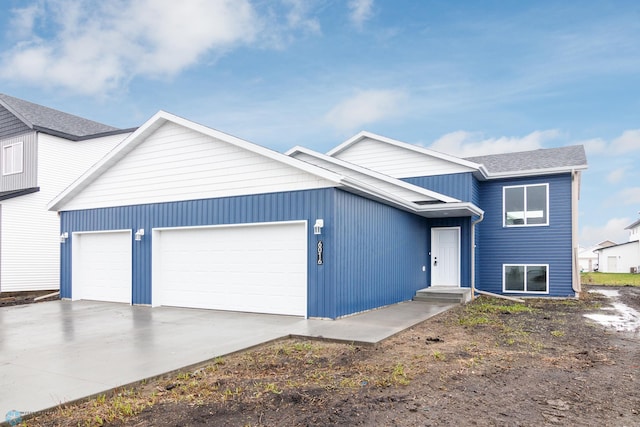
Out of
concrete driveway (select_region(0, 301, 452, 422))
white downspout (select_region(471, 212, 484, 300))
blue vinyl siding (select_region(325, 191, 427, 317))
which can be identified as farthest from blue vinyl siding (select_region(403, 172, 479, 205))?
concrete driveway (select_region(0, 301, 452, 422))

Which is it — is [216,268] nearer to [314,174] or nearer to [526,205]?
[314,174]

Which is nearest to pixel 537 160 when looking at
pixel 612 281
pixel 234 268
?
pixel 234 268

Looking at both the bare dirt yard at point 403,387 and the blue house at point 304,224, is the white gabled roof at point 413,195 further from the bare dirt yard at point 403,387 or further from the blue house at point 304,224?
the bare dirt yard at point 403,387

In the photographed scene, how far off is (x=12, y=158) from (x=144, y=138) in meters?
9.93

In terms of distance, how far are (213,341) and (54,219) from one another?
13.9 meters

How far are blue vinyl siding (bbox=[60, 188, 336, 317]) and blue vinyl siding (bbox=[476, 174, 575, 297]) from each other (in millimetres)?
7972

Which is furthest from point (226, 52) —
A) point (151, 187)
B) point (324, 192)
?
point (324, 192)

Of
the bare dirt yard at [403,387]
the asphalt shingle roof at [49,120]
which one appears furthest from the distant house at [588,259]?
the asphalt shingle roof at [49,120]

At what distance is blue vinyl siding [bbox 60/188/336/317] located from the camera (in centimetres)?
906

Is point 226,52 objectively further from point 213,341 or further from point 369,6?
point 213,341

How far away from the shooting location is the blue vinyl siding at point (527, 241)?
13.9 metres

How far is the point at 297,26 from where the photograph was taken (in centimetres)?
1503

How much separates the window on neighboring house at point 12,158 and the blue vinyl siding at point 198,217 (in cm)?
604

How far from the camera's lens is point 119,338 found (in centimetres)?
718
